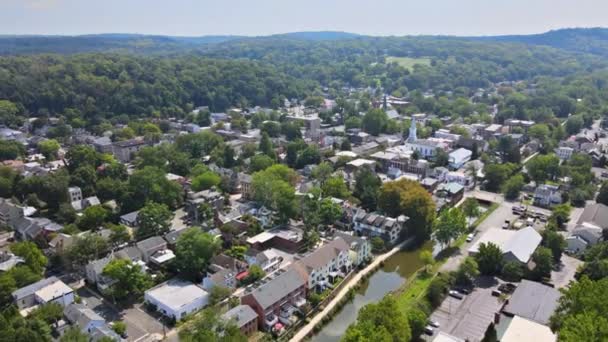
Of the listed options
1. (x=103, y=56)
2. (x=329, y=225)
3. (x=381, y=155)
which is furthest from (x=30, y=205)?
(x=103, y=56)

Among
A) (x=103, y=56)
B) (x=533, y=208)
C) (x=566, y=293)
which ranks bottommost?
(x=533, y=208)

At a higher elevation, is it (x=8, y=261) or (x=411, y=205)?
(x=411, y=205)

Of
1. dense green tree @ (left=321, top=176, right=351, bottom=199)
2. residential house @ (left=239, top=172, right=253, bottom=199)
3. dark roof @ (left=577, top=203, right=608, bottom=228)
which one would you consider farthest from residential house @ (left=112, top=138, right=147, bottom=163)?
dark roof @ (left=577, top=203, right=608, bottom=228)

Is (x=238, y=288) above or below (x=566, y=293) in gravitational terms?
below

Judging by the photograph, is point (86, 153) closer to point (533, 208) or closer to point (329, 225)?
point (329, 225)

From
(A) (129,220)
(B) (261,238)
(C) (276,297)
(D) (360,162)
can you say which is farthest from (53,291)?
(D) (360,162)

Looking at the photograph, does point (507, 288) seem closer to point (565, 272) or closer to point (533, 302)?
point (533, 302)
